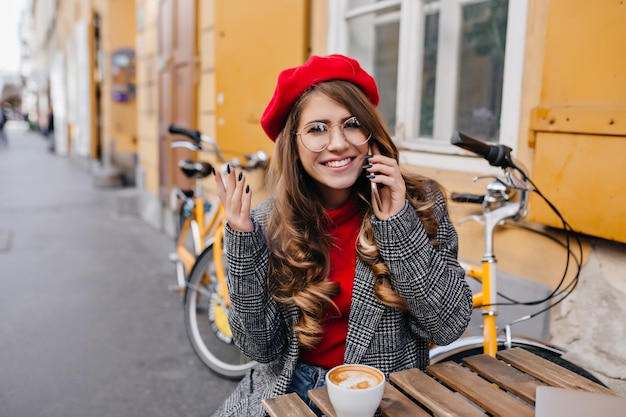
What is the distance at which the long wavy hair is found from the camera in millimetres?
1548

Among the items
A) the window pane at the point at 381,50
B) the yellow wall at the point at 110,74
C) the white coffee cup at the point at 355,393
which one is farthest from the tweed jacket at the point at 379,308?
the yellow wall at the point at 110,74

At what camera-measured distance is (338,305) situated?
161cm

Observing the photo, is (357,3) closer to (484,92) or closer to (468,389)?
(484,92)

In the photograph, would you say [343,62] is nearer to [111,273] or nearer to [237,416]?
[237,416]

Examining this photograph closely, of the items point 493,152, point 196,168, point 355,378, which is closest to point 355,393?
point 355,378

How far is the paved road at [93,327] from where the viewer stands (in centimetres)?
309

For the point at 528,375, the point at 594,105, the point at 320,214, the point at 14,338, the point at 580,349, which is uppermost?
the point at 594,105

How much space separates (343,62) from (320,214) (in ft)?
1.42

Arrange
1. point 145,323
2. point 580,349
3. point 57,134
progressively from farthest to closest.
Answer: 1. point 57,134
2. point 145,323
3. point 580,349

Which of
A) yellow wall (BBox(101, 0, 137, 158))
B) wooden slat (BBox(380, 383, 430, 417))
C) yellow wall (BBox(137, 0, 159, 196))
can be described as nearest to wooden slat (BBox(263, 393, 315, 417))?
wooden slat (BBox(380, 383, 430, 417))

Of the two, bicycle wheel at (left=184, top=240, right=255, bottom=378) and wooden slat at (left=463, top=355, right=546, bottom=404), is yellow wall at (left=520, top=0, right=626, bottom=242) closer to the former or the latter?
wooden slat at (left=463, top=355, right=546, bottom=404)

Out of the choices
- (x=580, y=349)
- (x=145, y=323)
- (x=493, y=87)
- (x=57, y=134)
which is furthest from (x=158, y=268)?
(x=57, y=134)

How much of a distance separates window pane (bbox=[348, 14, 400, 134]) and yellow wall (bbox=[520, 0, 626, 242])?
1251 mm

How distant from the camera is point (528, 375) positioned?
4.48 feet
